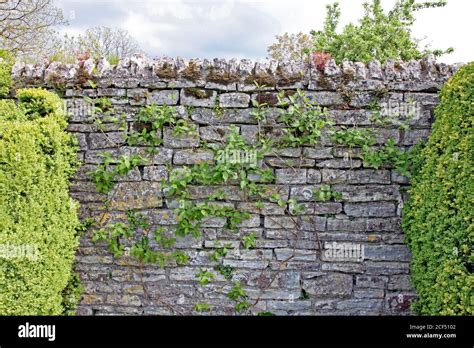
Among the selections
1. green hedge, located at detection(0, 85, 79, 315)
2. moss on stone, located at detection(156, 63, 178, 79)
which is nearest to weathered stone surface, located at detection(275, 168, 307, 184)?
moss on stone, located at detection(156, 63, 178, 79)

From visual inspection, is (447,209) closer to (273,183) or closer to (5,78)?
(273,183)

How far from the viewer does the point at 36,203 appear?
12.6ft

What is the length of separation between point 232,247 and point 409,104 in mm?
2051

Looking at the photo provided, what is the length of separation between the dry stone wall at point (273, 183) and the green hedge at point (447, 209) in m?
0.34

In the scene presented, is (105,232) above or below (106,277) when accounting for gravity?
above

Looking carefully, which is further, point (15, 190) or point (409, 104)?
point (409, 104)

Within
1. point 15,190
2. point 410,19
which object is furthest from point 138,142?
point 410,19

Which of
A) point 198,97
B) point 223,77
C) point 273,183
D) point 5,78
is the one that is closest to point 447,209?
point 273,183

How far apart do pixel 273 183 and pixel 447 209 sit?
148 centimetres

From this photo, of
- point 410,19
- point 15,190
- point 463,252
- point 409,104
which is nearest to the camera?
point 463,252

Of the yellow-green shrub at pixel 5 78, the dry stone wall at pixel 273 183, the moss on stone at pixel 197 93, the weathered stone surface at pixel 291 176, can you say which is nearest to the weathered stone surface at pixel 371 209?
the dry stone wall at pixel 273 183

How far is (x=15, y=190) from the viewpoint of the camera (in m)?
3.73

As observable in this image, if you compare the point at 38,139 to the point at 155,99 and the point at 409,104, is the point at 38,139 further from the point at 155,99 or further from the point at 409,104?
the point at 409,104
